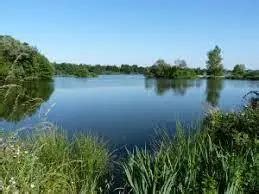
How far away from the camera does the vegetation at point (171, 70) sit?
11944 centimetres

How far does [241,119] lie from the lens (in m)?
9.50

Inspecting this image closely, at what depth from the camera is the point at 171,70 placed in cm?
11944

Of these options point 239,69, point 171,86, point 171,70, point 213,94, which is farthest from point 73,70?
point 213,94

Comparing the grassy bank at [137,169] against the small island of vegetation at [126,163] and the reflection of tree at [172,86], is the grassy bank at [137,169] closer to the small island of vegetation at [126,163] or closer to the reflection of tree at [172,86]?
the small island of vegetation at [126,163]

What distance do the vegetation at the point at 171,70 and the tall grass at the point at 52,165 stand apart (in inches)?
4364

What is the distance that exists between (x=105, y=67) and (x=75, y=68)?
143 ft

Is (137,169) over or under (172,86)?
over

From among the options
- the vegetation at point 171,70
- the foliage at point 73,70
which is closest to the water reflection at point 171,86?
the vegetation at point 171,70

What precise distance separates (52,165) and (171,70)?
4464 inches

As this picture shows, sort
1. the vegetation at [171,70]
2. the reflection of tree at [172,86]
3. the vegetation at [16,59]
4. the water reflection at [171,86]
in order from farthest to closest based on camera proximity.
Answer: the vegetation at [171,70] → the reflection of tree at [172,86] → the water reflection at [171,86] → the vegetation at [16,59]

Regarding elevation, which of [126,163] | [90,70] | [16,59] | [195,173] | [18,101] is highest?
[16,59]

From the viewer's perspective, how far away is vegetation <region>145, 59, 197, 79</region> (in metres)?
119

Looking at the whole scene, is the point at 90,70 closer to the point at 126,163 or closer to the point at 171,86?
the point at 171,86

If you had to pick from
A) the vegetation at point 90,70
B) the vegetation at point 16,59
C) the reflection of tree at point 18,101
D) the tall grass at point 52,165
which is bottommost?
the vegetation at point 90,70
